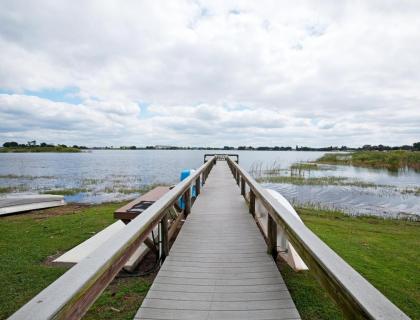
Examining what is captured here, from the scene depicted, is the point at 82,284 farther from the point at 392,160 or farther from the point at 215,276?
the point at 392,160

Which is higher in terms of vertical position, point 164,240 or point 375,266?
point 164,240

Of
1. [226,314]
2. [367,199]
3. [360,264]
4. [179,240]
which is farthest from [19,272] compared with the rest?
[367,199]

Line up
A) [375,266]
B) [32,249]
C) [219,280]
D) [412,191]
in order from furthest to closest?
[412,191] < [32,249] < [375,266] < [219,280]

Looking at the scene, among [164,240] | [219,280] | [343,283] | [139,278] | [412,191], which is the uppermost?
[343,283]

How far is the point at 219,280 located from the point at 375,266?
439cm

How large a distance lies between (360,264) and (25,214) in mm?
13127

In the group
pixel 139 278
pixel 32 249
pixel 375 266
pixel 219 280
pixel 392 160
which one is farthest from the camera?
pixel 392 160

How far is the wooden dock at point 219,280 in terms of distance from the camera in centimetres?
257

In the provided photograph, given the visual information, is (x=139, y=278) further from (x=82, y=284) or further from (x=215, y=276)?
(x=82, y=284)

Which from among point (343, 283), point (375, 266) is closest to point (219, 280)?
point (343, 283)

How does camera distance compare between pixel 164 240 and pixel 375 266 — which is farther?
pixel 375 266

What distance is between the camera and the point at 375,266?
5703mm

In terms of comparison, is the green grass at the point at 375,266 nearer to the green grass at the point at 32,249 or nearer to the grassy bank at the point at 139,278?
the grassy bank at the point at 139,278

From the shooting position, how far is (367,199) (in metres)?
17.5
